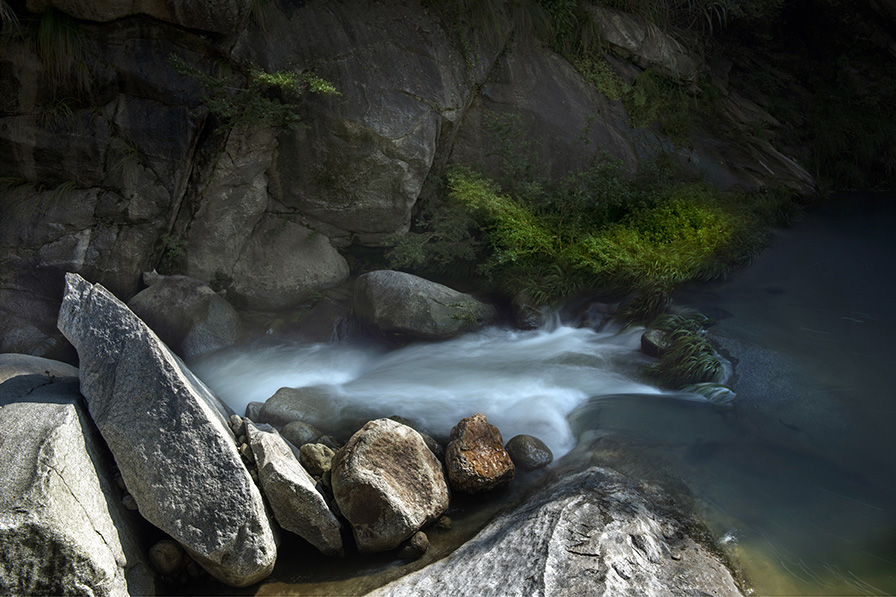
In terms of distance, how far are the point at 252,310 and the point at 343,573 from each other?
4.16 m

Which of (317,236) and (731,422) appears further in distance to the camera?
(317,236)

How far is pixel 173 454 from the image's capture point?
3705mm

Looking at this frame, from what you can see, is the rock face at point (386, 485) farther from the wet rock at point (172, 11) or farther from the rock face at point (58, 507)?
the wet rock at point (172, 11)

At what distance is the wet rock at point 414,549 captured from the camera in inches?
152

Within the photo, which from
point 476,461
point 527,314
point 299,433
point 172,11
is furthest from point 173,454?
point 172,11

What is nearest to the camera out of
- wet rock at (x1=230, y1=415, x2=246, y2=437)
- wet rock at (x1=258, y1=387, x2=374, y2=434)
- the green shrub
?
wet rock at (x1=230, y1=415, x2=246, y2=437)

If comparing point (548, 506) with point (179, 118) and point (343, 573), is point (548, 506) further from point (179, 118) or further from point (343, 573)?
point (179, 118)

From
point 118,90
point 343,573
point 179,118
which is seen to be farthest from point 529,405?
point 118,90

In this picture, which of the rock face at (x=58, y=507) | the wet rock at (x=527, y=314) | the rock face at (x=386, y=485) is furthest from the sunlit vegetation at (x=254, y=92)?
the rock face at (x=386, y=485)

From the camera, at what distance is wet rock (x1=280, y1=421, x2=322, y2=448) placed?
482cm

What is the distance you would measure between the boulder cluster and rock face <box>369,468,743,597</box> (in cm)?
46

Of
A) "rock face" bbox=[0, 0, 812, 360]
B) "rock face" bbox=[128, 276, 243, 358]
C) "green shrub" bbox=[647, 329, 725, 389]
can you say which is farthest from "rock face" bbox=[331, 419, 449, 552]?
"rock face" bbox=[0, 0, 812, 360]

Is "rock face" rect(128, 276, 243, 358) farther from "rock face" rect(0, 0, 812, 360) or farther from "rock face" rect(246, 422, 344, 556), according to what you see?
"rock face" rect(246, 422, 344, 556)

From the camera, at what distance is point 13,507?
3.09 metres
